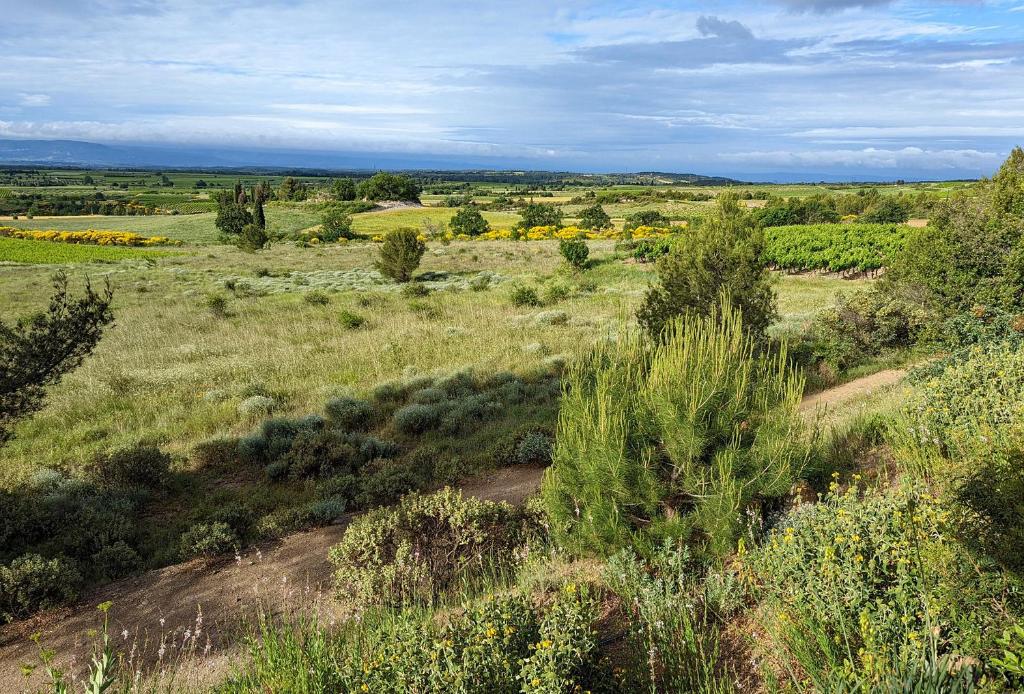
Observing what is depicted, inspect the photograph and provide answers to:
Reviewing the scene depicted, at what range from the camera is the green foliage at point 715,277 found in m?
10.8

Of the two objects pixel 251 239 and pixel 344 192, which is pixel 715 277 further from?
pixel 344 192

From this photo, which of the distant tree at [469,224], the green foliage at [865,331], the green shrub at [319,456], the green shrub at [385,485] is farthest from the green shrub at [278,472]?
the distant tree at [469,224]

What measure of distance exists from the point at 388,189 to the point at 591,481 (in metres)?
91.2

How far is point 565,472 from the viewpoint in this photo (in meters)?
4.94

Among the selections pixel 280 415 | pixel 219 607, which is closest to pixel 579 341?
pixel 280 415

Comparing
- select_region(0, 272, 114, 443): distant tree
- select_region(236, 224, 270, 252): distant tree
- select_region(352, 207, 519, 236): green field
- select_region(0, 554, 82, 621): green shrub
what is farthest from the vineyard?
select_region(236, 224, 270, 252): distant tree

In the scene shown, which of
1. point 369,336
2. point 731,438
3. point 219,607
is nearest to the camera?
point 731,438

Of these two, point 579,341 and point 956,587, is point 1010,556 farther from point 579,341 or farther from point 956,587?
point 579,341

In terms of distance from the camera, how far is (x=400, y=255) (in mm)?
29438

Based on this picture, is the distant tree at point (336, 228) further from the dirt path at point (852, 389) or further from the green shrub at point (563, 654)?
the green shrub at point (563, 654)

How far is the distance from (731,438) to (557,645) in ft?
7.31

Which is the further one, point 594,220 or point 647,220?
point 594,220

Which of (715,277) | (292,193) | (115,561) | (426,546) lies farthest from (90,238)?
(426,546)

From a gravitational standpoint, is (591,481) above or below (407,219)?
below
